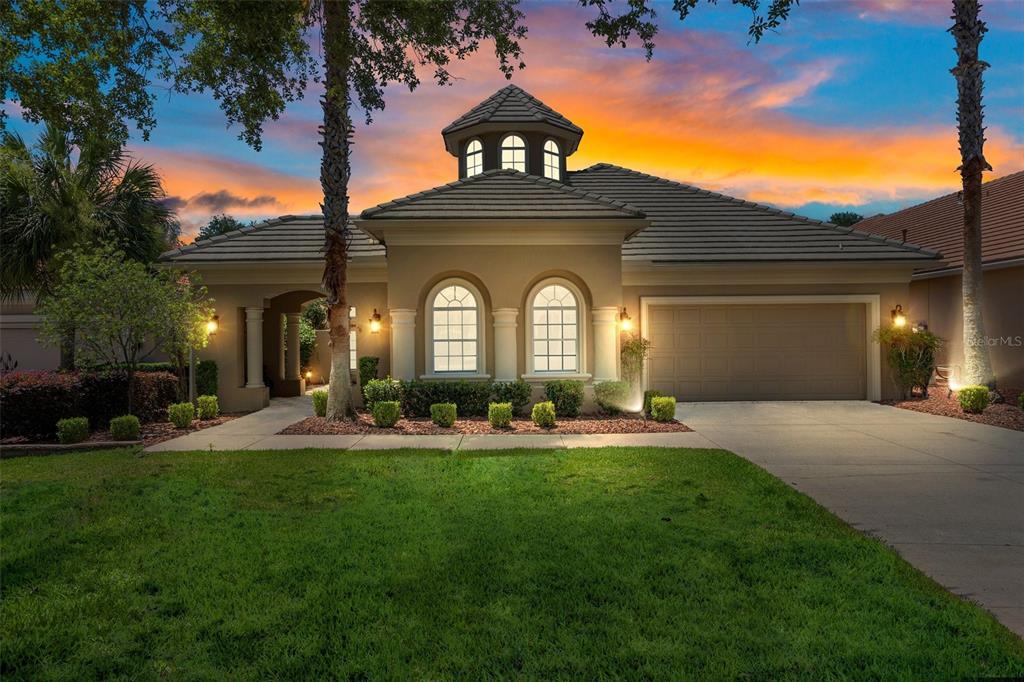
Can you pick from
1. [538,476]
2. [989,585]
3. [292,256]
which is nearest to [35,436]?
[292,256]

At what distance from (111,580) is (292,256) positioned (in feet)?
35.4

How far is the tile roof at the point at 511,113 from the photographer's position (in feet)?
54.2

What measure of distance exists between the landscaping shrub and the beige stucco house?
58 cm

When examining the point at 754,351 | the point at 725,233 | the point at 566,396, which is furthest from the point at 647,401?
the point at 725,233

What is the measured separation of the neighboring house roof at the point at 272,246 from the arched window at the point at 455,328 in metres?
2.39

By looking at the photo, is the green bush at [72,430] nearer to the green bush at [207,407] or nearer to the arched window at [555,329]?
the green bush at [207,407]

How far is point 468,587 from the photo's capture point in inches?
155

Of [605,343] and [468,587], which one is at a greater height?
[605,343]

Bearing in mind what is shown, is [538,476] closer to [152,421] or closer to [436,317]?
[436,317]

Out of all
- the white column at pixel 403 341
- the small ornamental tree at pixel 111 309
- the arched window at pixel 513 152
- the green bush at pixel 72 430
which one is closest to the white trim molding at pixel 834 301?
the arched window at pixel 513 152

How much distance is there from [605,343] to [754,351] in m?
4.95

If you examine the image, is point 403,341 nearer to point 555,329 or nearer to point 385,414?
point 385,414

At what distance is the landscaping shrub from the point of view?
11.8 meters

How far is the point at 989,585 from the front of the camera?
399 centimetres
